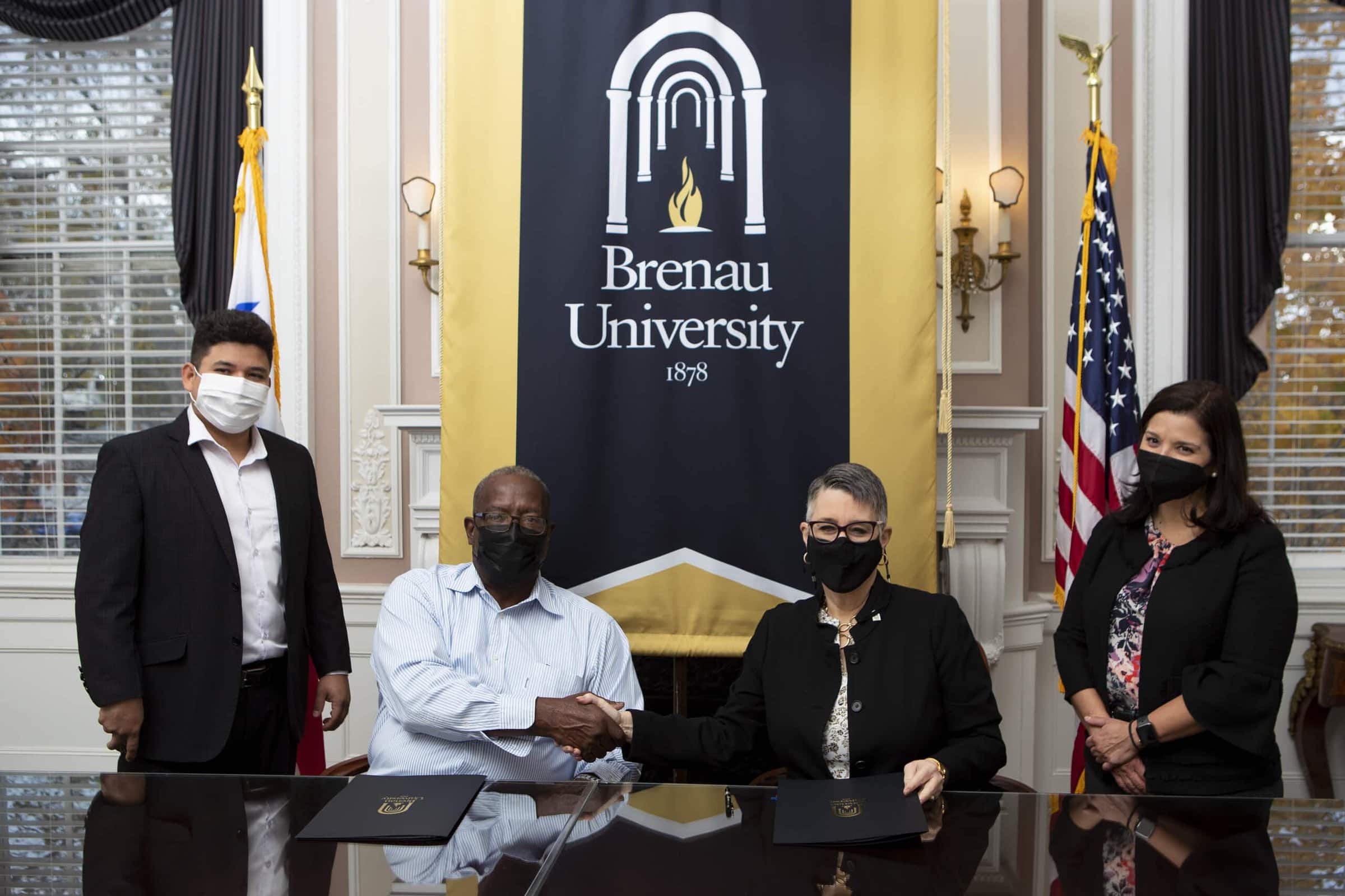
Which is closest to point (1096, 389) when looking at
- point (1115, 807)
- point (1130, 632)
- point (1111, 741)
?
point (1130, 632)

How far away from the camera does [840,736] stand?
2062mm

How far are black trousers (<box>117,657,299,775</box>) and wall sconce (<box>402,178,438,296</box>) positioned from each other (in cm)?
173

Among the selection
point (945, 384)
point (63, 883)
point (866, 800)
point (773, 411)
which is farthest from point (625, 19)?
point (63, 883)

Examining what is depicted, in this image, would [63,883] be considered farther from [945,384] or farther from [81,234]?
[81,234]

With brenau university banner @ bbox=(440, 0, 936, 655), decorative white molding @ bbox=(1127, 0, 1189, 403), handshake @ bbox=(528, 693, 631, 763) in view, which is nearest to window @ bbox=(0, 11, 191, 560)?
brenau university banner @ bbox=(440, 0, 936, 655)

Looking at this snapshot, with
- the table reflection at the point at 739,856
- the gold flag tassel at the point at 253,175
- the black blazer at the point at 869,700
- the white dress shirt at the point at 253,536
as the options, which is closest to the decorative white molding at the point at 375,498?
the gold flag tassel at the point at 253,175

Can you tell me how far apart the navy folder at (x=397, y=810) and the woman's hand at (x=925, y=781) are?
697 millimetres

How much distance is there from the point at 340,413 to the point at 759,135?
6.35ft

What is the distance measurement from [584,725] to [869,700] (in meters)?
0.61

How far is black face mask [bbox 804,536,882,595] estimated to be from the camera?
2096 millimetres

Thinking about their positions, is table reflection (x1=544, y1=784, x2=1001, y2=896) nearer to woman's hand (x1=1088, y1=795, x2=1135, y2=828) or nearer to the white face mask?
woman's hand (x1=1088, y1=795, x2=1135, y2=828)

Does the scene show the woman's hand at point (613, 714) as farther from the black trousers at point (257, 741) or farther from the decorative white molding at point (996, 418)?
the decorative white molding at point (996, 418)

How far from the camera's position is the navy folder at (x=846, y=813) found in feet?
4.61

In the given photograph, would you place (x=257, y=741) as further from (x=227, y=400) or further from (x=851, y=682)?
(x=851, y=682)
